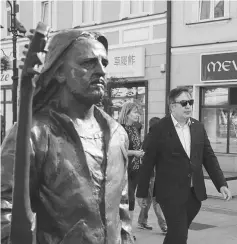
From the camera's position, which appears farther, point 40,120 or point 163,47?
point 163,47

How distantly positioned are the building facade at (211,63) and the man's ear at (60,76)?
12675 mm

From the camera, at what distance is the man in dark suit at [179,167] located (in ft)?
14.9

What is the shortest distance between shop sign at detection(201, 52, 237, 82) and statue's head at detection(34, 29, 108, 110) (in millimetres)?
12729

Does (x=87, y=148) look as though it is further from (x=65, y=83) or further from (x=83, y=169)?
(x=65, y=83)

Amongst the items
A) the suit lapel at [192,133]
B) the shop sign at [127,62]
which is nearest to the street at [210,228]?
the suit lapel at [192,133]

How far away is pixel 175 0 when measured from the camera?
50.7ft

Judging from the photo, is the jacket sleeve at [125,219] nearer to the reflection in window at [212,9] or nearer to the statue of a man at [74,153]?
the statue of a man at [74,153]

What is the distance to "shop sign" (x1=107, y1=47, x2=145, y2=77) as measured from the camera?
53.4 ft

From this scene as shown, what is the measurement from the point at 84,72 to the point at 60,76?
94mm

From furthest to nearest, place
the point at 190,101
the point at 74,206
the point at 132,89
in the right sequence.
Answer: the point at 132,89
the point at 190,101
the point at 74,206

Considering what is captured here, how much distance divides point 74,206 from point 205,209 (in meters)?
6.95

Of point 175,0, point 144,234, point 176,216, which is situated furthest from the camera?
point 175,0

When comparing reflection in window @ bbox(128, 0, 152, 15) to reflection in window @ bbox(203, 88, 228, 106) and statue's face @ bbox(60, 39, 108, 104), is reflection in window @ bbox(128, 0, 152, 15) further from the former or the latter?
statue's face @ bbox(60, 39, 108, 104)

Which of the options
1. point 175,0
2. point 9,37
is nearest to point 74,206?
point 175,0
